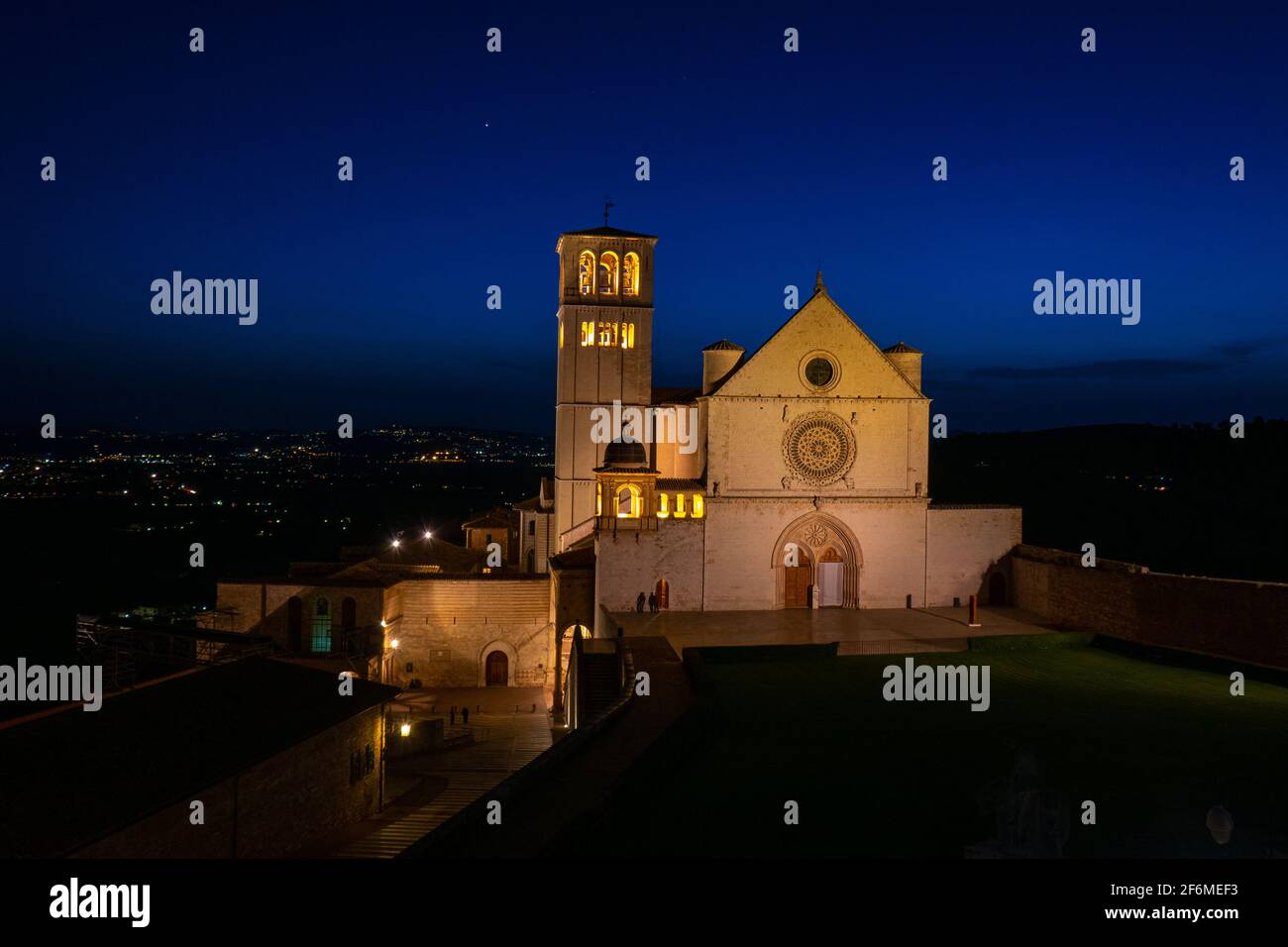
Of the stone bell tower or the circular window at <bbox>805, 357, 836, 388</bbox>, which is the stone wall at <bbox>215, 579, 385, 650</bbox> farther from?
the circular window at <bbox>805, 357, 836, 388</bbox>

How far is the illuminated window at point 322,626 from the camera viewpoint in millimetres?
35375

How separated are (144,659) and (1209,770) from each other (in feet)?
85.4

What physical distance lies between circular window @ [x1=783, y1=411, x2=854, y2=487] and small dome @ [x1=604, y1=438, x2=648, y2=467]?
4616 millimetres

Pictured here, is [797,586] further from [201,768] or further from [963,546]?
[201,768]

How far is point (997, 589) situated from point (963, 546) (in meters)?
1.97

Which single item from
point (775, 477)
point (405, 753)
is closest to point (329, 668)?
point (405, 753)

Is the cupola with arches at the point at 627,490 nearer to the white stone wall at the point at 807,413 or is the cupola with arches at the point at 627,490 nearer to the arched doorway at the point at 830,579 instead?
the white stone wall at the point at 807,413

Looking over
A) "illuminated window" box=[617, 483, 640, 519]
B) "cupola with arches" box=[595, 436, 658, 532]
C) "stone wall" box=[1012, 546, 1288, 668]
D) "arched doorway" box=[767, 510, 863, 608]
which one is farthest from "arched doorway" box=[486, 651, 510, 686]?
"stone wall" box=[1012, 546, 1288, 668]

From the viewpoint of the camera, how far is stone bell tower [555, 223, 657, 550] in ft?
127

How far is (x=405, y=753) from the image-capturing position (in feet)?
92.3

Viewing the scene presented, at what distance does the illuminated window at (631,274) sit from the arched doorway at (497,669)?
14.6 metres

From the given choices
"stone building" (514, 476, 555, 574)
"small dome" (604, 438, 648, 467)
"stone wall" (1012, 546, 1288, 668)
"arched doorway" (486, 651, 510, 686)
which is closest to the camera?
"stone wall" (1012, 546, 1288, 668)
